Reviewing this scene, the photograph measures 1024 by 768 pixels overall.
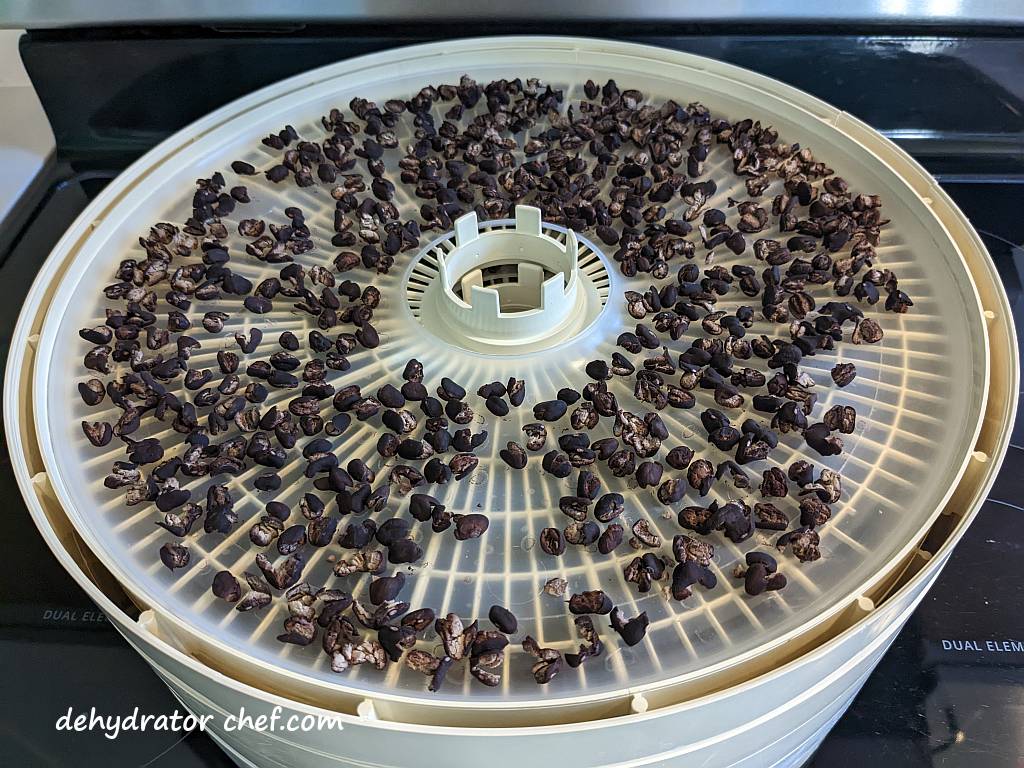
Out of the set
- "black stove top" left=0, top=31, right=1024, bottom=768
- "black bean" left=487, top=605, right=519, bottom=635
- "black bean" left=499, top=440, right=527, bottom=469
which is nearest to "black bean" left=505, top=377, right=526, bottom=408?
"black bean" left=499, top=440, right=527, bottom=469

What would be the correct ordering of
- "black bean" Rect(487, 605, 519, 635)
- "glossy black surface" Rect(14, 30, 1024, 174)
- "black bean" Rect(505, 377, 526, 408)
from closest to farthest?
"black bean" Rect(487, 605, 519, 635) → "black bean" Rect(505, 377, 526, 408) → "glossy black surface" Rect(14, 30, 1024, 174)

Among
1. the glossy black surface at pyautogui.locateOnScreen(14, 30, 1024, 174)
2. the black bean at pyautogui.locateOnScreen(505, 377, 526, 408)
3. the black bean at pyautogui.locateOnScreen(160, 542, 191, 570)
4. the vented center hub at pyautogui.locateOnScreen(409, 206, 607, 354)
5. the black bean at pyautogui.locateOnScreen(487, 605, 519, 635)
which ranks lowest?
the black bean at pyautogui.locateOnScreen(487, 605, 519, 635)

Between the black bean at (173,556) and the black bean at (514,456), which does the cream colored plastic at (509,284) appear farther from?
the black bean at (173,556)

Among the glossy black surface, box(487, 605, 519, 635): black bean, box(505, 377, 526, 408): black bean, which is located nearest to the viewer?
box(487, 605, 519, 635): black bean

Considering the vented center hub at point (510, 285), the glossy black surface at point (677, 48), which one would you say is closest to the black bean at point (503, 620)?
the vented center hub at point (510, 285)

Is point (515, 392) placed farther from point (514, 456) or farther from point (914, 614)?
point (914, 614)

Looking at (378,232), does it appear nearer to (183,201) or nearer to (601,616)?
(183,201)

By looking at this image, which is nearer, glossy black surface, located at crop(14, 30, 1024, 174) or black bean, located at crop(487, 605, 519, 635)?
black bean, located at crop(487, 605, 519, 635)

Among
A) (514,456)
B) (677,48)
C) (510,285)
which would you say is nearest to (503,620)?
(514,456)

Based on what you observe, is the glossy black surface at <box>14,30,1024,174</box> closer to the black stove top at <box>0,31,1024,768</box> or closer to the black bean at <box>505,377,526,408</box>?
the black stove top at <box>0,31,1024,768</box>
